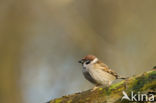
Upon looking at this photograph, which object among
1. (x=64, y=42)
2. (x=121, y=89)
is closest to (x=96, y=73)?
(x=121, y=89)

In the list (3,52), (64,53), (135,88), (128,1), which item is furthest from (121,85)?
(128,1)

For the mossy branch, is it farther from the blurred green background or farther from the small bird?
the blurred green background

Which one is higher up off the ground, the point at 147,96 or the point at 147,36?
the point at 147,36

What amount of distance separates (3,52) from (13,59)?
0.30 metres

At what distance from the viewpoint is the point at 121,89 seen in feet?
14.0

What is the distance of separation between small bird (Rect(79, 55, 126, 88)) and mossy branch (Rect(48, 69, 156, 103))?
195cm

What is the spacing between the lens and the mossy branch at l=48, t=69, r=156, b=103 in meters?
4.11

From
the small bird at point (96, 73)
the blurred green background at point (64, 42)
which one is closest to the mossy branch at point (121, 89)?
the small bird at point (96, 73)

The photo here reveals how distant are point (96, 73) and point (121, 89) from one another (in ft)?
7.69

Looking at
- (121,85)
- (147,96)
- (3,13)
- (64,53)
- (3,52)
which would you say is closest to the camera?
(147,96)

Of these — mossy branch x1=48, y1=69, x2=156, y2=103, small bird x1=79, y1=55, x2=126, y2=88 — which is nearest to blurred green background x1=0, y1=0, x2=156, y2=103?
small bird x1=79, y1=55, x2=126, y2=88

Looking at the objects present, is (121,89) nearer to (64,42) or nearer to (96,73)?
(96,73)

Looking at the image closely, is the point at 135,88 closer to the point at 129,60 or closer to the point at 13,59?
the point at 13,59

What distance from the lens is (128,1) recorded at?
14.5 m
